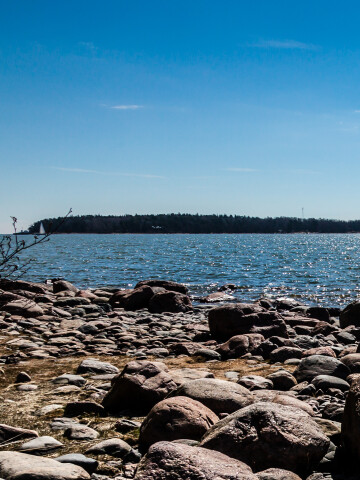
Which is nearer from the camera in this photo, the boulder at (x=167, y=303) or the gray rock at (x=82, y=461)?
the gray rock at (x=82, y=461)

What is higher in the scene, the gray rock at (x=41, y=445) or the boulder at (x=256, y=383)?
the gray rock at (x=41, y=445)

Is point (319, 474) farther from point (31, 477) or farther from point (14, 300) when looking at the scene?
point (14, 300)

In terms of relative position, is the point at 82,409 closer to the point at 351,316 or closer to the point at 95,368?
the point at 95,368

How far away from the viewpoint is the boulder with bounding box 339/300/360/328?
46.7 feet

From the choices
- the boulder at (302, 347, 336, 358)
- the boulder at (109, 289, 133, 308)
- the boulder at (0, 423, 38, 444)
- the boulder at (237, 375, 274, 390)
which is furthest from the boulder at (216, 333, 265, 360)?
the boulder at (109, 289, 133, 308)

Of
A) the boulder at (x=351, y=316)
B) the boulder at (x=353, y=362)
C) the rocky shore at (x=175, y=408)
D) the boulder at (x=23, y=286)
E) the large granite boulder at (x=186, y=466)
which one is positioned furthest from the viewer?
the boulder at (x=23, y=286)

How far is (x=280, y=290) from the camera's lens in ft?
84.8

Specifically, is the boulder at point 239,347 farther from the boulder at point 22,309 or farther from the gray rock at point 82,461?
the boulder at point 22,309

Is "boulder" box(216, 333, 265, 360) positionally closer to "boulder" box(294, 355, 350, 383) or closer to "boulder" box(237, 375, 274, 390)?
"boulder" box(294, 355, 350, 383)

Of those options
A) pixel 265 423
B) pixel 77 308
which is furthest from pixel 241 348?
pixel 77 308

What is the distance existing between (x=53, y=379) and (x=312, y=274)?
98.5 ft

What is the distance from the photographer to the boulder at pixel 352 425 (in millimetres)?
4078

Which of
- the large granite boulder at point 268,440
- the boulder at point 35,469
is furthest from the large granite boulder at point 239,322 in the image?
the boulder at point 35,469

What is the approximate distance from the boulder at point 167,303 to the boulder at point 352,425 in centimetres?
1287
